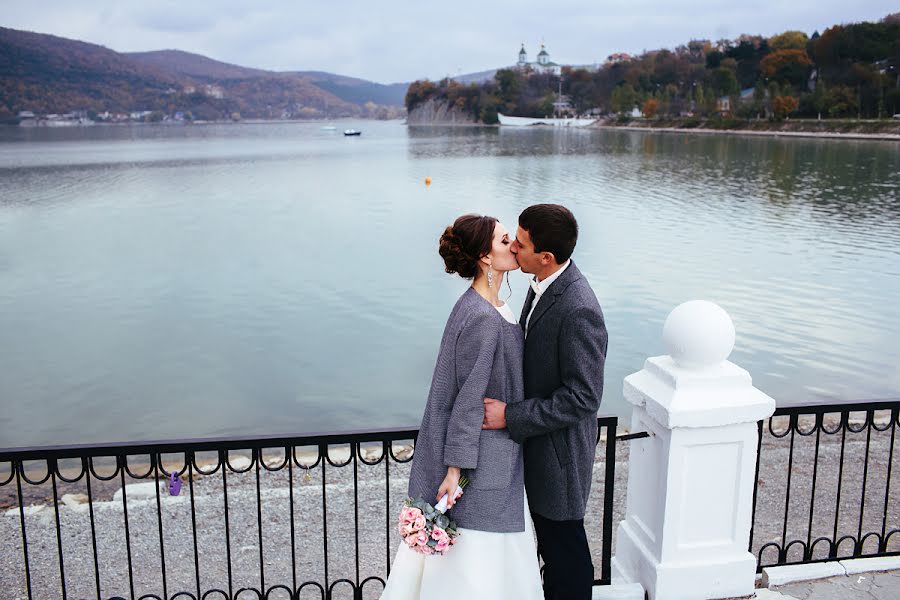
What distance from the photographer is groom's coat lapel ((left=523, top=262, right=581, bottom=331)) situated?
9.80 ft

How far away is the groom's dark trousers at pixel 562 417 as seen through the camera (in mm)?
2912

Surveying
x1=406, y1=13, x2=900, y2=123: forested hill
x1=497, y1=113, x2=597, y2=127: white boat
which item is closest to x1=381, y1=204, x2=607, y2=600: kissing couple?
x1=406, y1=13, x2=900, y2=123: forested hill

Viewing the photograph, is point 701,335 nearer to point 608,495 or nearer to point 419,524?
point 608,495

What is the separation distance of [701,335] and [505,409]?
1103 millimetres

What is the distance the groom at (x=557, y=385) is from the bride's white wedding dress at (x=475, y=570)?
0.45ft

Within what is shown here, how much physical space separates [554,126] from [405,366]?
167209mm

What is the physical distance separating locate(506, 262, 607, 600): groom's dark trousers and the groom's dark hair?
0.41 feet

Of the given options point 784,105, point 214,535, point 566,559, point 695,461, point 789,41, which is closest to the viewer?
point 566,559

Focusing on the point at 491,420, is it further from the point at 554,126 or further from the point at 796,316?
the point at 554,126

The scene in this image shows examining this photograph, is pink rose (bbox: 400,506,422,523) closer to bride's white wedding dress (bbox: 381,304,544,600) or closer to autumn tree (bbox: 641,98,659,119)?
bride's white wedding dress (bbox: 381,304,544,600)

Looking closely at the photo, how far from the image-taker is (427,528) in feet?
9.60

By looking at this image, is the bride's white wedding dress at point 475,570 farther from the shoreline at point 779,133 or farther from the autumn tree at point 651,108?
the autumn tree at point 651,108

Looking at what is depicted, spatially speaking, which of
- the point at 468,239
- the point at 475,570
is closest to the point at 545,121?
the point at 468,239

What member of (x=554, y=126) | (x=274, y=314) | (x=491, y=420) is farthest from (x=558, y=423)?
(x=554, y=126)
